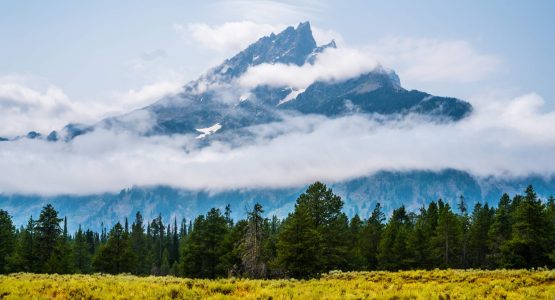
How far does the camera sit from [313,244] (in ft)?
159

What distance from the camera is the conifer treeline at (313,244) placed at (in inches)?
2027

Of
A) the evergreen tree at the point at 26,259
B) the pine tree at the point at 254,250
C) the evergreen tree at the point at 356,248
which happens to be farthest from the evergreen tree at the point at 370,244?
the evergreen tree at the point at 26,259

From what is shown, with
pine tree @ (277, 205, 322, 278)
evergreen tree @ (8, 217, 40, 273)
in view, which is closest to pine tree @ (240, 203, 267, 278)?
pine tree @ (277, 205, 322, 278)

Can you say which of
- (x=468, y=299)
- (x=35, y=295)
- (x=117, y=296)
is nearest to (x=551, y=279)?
(x=468, y=299)

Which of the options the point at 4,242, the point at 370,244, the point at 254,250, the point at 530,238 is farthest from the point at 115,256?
the point at 530,238

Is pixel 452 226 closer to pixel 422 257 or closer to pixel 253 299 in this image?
pixel 422 257

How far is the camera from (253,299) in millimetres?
19641

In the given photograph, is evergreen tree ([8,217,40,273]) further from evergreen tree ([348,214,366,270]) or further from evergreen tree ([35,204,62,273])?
evergreen tree ([348,214,366,270])

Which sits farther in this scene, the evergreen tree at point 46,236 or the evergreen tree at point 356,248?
the evergreen tree at point 356,248

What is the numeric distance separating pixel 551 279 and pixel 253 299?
715 inches

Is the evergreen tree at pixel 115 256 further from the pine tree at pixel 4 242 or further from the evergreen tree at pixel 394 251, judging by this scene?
the evergreen tree at pixel 394 251

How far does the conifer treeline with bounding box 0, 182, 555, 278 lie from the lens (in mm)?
51478

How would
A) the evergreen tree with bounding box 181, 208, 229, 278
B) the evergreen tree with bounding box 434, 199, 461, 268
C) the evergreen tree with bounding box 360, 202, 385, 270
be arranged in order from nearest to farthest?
the evergreen tree with bounding box 181, 208, 229, 278, the evergreen tree with bounding box 434, 199, 461, 268, the evergreen tree with bounding box 360, 202, 385, 270

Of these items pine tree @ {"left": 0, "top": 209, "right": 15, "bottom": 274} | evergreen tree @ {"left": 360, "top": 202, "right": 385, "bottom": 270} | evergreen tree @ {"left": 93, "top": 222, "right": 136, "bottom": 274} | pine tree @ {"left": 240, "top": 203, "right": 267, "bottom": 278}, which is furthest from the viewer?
evergreen tree @ {"left": 360, "top": 202, "right": 385, "bottom": 270}
